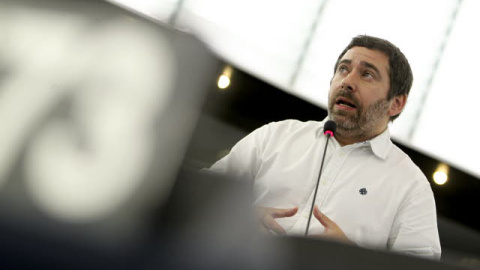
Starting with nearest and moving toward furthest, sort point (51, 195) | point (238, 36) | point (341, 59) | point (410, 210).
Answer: point (51, 195) < point (410, 210) < point (341, 59) < point (238, 36)

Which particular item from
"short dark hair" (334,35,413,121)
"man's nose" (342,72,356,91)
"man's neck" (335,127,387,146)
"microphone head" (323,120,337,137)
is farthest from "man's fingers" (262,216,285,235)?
"short dark hair" (334,35,413,121)

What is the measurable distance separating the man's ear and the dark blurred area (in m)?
1.51

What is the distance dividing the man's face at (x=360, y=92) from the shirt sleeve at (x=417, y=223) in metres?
0.31

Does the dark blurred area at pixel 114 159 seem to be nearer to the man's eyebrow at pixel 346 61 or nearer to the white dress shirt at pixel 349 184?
the white dress shirt at pixel 349 184

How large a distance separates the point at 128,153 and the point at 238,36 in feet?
7.67

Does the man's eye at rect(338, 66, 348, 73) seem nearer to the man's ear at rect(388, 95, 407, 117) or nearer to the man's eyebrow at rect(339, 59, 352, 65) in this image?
the man's eyebrow at rect(339, 59, 352, 65)

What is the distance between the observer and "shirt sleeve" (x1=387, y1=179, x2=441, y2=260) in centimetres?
120

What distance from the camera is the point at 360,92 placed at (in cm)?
160

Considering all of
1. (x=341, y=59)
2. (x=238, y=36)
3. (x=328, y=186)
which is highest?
(x=238, y=36)

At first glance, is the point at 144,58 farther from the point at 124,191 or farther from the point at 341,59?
the point at 341,59

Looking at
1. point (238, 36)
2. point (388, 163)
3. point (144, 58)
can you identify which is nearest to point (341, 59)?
point (388, 163)

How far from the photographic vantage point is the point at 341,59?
1.66 m

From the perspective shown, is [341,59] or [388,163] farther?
[341,59]

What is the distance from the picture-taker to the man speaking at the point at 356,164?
4.10 feet
